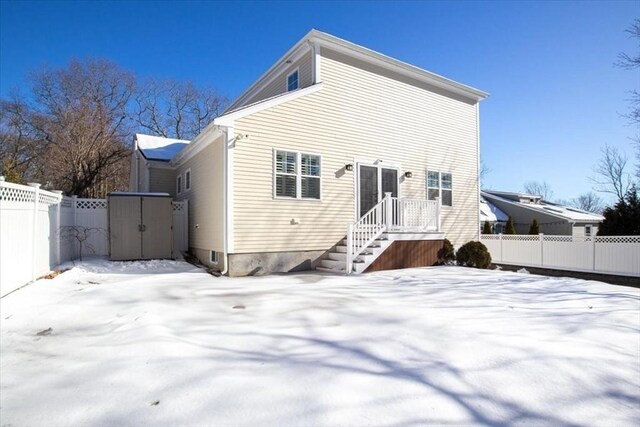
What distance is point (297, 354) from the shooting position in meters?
3.21

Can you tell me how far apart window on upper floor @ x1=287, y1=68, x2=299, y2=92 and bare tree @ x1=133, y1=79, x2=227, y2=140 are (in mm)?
20821

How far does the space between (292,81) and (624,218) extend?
1212 centimetres

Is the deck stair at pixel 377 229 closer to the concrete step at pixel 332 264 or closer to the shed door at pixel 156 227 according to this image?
Answer: the concrete step at pixel 332 264

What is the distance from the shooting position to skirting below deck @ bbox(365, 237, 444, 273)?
959cm

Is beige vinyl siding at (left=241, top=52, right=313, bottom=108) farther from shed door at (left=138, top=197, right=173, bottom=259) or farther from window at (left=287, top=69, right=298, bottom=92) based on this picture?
shed door at (left=138, top=197, right=173, bottom=259)

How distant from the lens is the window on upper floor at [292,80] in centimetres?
1086

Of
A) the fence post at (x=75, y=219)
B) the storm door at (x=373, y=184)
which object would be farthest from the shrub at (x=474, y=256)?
the fence post at (x=75, y=219)

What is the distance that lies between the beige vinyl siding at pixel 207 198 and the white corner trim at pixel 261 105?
1.84 ft

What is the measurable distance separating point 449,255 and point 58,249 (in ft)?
34.7

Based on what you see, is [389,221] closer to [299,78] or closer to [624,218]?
[299,78]

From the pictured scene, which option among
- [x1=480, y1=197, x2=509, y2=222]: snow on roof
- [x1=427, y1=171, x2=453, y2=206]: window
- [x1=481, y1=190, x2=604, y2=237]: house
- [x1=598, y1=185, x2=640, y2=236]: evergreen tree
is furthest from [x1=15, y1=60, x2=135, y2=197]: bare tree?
[x1=481, y1=190, x2=604, y2=237]: house

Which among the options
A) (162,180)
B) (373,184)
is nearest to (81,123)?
(162,180)

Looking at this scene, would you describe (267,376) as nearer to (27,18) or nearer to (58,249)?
(58,249)

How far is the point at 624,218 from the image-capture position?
1214cm
